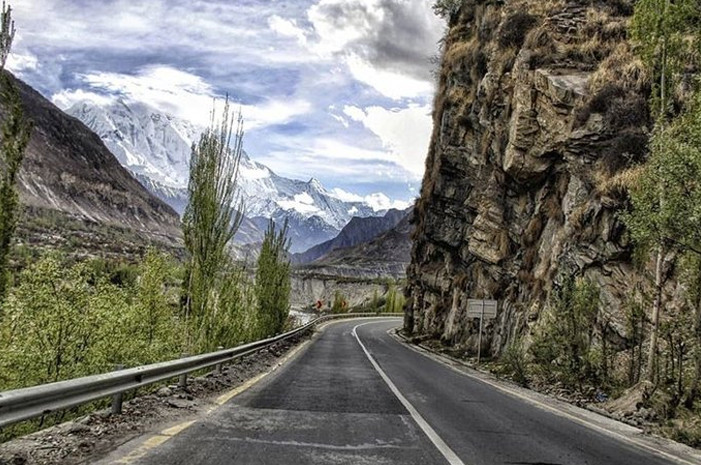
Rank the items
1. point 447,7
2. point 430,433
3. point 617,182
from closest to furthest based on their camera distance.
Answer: point 430,433
point 617,182
point 447,7

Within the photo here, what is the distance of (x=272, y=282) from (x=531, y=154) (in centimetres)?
1267

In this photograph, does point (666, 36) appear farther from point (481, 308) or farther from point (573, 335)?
point (481, 308)

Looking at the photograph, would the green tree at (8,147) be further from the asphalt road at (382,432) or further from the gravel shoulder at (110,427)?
the asphalt road at (382,432)

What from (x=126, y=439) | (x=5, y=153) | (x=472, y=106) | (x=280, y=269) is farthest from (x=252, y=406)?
(x=472, y=106)

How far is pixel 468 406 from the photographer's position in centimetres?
1130

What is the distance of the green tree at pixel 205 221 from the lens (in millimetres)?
14172

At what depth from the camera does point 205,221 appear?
1423cm

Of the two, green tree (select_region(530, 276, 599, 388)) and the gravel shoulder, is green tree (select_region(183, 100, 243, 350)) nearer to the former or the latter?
the gravel shoulder

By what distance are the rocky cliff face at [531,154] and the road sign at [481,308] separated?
3.57 feet

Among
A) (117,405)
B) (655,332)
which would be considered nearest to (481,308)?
(655,332)

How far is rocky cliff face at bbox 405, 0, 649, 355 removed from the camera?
20078mm

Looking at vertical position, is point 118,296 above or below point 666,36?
below

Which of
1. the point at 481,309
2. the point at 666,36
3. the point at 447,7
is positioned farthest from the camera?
the point at 447,7

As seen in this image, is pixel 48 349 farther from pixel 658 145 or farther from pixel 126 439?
pixel 658 145
